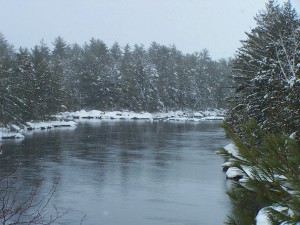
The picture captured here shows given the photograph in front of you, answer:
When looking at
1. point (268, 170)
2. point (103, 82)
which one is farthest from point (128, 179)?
point (103, 82)

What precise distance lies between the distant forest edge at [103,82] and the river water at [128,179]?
13185 mm

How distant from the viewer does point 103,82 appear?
90.8 m

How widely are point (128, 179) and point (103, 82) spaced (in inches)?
2717

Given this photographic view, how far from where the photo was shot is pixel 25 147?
34688 millimetres

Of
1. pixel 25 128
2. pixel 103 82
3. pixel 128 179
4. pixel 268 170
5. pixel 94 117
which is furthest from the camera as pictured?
pixel 103 82

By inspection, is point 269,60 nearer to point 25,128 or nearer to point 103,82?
point 25,128

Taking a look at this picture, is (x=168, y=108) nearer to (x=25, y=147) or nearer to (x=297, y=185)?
(x=25, y=147)

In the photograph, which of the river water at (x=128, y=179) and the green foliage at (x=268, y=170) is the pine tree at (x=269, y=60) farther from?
the green foliage at (x=268, y=170)

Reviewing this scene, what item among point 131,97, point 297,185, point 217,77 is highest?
point 217,77


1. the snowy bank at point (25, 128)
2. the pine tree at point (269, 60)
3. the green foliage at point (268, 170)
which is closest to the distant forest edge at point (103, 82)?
the snowy bank at point (25, 128)

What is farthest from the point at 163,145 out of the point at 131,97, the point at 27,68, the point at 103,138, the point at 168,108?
the point at 168,108

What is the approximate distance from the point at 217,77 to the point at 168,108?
24.7m

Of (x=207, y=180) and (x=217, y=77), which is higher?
(x=217, y=77)

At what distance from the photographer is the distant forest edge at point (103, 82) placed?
5162 cm
